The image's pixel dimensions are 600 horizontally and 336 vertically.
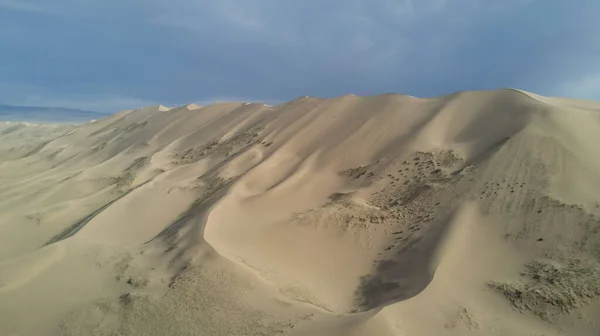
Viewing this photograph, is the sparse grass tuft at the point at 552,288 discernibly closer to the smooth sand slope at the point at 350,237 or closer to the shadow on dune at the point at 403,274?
the smooth sand slope at the point at 350,237

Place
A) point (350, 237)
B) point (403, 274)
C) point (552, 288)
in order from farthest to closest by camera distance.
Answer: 1. point (350, 237)
2. point (403, 274)
3. point (552, 288)

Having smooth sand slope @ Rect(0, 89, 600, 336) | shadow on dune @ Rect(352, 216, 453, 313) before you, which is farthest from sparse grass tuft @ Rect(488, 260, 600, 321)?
shadow on dune @ Rect(352, 216, 453, 313)

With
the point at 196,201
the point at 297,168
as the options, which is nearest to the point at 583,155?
the point at 297,168

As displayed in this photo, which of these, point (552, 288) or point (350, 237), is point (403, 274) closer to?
point (350, 237)

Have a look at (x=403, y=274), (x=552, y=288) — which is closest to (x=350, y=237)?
(x=403, y=274)

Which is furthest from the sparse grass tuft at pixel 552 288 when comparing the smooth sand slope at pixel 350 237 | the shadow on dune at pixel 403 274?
the shadow on dune at pixel 403 274

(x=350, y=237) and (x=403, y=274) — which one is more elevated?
(x=350, y=237)

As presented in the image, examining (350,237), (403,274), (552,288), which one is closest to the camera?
(552,288)

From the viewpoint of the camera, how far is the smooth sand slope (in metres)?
6.46

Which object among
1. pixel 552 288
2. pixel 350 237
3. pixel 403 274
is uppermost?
pixel 552 288

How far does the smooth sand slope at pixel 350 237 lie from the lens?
6.46 meters

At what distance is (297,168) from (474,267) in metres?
7.34

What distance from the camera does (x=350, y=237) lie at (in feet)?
30.6

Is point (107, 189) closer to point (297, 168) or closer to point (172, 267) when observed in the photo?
point (297, 168)
